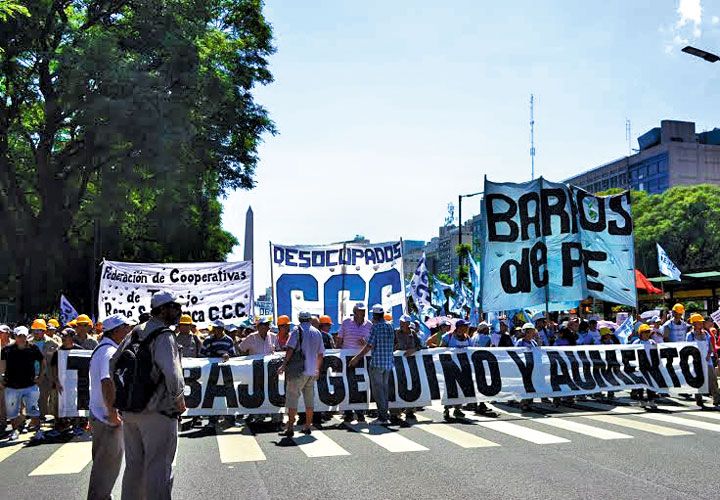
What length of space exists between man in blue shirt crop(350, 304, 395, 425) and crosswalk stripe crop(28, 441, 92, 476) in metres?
4.35

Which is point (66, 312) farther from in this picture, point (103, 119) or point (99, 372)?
point (99, 372)

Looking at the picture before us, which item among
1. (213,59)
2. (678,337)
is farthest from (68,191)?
(678,337)

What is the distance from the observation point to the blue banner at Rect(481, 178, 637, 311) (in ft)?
52.2

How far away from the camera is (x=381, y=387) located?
41.1 feet

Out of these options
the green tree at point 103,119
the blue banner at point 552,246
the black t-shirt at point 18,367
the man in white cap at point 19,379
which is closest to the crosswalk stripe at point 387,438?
the blue banner at point 552,246

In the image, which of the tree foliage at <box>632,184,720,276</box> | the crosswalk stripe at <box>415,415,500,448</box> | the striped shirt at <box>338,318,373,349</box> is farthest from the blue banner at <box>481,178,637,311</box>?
the tree foliage at <box>632,184,720,276</box>

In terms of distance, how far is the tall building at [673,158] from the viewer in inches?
4065

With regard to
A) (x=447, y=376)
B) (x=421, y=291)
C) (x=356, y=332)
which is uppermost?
(x=421, y=291)

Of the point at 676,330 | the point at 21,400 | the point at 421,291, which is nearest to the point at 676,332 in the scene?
the point at 676,330

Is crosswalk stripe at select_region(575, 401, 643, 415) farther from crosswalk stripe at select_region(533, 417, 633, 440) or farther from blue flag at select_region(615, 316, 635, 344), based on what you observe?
blue flag at select_region(615, 316, 635, 344)

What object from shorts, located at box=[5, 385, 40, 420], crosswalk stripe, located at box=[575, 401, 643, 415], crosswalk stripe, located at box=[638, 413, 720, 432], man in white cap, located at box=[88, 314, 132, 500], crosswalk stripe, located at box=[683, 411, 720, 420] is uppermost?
man in white cap, located at box=[88, 314, 132, 500]

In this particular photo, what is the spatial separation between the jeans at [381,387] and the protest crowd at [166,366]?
16 mm

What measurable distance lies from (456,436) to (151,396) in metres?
6.11

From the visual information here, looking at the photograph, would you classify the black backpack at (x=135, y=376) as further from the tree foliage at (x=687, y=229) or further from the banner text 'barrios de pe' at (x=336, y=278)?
the tree foliage at (x=687, y=229)
